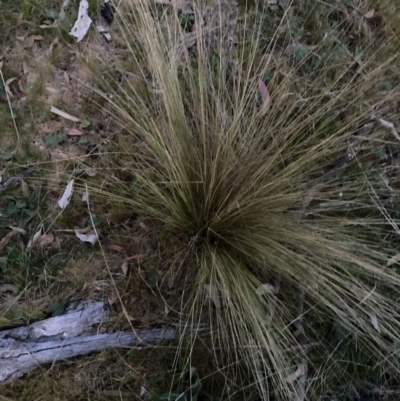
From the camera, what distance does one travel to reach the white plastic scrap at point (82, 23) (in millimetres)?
2658

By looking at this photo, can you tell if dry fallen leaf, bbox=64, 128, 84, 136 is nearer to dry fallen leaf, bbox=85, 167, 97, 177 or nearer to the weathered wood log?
dry fallen leaf, bbox=85, 167, 97, 177

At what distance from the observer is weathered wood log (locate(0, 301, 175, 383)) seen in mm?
2152

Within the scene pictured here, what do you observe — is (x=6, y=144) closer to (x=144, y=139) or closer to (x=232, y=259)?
(x=144, y=139)

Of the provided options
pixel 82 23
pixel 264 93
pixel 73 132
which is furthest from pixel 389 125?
pixel 82 23

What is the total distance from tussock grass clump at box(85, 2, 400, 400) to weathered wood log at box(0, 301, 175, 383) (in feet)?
0.91

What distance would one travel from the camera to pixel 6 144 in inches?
99.3

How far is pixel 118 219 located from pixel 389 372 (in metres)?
1.31

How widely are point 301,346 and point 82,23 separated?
1.88 metres

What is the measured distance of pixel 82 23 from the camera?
2.66 meters

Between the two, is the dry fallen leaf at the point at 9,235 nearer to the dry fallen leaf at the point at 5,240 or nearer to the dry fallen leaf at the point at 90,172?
the dry fallen leaf at the point at 5,240

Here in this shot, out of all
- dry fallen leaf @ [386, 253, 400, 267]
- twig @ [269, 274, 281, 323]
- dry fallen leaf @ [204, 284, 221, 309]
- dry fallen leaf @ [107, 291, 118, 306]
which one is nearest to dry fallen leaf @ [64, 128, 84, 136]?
dry fallen leaf @ [107, 291, 118, 306]

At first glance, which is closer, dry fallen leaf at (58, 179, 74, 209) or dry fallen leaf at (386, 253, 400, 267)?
dry fallen leaf at (386, 253, 400, 267)

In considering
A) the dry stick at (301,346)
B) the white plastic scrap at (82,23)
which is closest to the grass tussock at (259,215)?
the dry stick at (301,346)

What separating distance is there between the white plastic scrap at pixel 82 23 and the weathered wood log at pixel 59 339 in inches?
54.1
